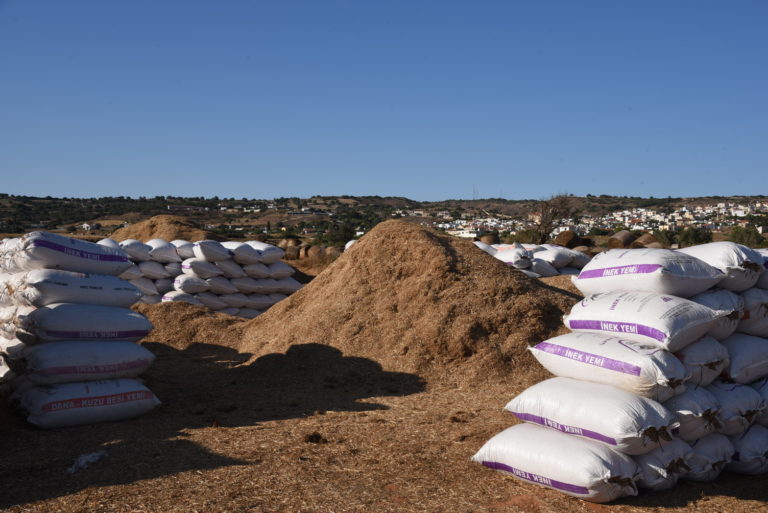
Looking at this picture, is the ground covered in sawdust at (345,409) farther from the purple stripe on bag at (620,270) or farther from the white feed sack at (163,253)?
the white feed sack at (163,253)

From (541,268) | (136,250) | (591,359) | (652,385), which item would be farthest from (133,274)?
(652,385)

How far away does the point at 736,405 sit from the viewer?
416 centimetres

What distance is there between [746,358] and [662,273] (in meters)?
0.87

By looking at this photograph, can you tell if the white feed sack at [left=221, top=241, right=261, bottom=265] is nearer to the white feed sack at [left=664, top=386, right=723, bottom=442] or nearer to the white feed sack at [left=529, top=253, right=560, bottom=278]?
the white feed sack at [left=529, top=253, right=560, bottom=278]

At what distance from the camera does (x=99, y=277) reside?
20.5 feet

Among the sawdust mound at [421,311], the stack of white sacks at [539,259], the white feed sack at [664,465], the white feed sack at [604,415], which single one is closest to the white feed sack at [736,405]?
the white feed sack at [664,465]

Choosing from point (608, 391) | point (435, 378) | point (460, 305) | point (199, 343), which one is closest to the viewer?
point (608, 391)

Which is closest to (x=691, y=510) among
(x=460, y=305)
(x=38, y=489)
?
(x=38, y=489)

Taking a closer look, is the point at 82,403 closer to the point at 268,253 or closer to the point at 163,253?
the point at 163,253

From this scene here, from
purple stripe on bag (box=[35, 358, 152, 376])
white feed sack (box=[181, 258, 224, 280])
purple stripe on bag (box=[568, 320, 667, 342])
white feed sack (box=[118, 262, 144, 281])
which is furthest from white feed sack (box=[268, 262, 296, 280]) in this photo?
purple stripe on bag (box=[568, 320, 667, 342])

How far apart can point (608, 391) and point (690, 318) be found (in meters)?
0.75

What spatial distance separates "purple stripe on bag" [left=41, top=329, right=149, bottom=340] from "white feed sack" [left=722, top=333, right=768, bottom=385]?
5.16 m

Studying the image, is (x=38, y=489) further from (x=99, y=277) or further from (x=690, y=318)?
(x=690, y=318)

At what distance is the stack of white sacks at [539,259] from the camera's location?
40.1 ft
